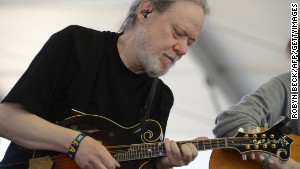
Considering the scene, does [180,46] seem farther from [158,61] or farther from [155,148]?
[155,148]

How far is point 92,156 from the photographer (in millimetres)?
1508

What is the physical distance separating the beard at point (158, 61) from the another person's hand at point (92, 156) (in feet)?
1.41

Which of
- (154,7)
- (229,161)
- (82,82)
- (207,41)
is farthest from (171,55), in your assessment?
(207,41)

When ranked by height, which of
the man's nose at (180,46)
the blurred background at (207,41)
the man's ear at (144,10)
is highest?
the man's ear at (144,10)

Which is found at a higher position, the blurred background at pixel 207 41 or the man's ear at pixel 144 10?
the man's ear at pixel 144 10

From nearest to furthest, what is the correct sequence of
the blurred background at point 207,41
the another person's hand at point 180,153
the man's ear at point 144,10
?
the another person's hand at point 180,153, the man's ear at point 144,10, the blurred background at point 207,41

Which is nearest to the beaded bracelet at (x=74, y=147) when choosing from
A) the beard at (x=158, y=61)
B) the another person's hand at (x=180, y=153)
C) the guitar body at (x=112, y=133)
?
the guitar body at (x=112, y=133)

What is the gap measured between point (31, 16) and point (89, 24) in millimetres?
593

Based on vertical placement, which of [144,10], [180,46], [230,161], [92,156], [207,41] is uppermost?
[144,10]

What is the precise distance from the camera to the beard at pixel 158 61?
1.78m

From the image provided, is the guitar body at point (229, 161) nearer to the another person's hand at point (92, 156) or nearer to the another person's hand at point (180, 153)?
the another person's hand at point (180, 153)

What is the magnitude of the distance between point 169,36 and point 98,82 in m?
0.35

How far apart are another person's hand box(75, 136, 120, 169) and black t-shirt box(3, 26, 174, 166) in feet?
0.69

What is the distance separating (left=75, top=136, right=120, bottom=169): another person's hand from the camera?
4.95 ft
